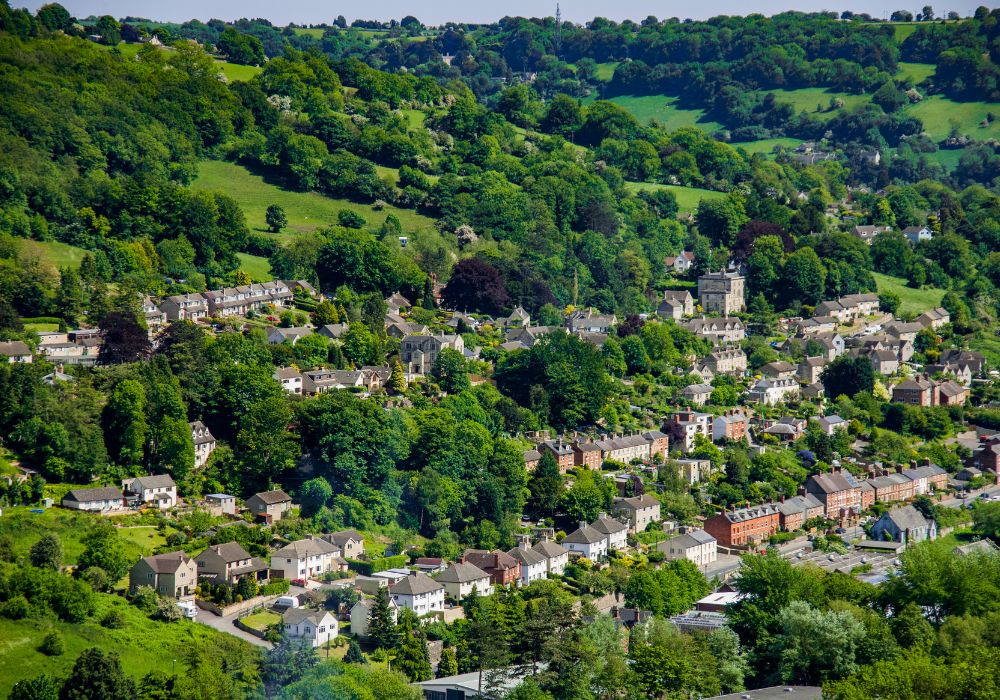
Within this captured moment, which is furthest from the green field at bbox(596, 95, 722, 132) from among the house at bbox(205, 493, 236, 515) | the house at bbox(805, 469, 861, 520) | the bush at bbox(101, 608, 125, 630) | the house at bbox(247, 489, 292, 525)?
the bush at bbox(101, 608, 125, 630)

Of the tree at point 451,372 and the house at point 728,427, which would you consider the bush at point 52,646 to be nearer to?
the tree at point 451,372

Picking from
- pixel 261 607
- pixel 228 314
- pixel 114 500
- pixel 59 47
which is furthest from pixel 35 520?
pixel 59 47

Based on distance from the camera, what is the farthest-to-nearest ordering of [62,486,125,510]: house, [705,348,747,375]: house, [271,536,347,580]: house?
1. [705,348,747,375]: house
2. [62,486,125,510]: house
3. [271,536,347,580]: house

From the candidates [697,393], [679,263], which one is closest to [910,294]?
[679,263]

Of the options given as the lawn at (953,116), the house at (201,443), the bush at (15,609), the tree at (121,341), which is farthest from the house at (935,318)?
the bush at (15,609)

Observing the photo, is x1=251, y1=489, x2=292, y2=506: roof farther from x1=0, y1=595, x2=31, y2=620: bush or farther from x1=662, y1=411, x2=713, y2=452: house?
x1=662, y1=411, x2=713, y2=452: house

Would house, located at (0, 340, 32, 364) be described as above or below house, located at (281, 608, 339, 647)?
above
